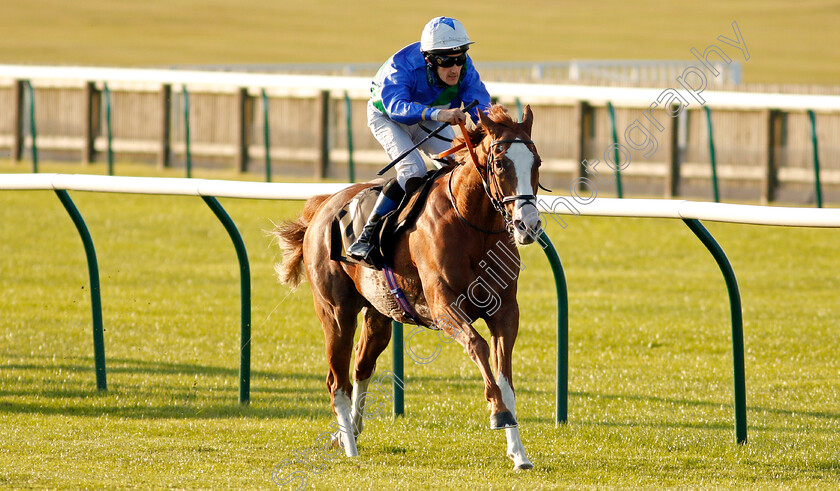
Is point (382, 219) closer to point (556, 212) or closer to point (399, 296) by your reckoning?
point (399, 296)

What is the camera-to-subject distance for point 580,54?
42.2 metres

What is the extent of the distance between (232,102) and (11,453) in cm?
1419

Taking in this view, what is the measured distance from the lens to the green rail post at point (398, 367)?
646 centimetres

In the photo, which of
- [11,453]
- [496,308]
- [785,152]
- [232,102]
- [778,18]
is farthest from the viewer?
[778,18]

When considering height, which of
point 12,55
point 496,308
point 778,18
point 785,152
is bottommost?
point 496,308

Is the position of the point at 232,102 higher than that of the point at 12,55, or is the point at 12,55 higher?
the point at 12,55

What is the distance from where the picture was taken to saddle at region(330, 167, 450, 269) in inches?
214

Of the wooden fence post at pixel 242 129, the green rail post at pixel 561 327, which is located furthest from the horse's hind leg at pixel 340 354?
the wooden fence post at pixel 242 129

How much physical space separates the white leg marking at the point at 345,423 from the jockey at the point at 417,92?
829 millimetres

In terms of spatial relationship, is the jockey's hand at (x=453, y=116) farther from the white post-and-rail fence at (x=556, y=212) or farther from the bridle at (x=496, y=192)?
the white post-and-rail fence at (x=556, y=212)

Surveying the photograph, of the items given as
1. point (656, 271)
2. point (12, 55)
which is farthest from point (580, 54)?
point (656, 271)

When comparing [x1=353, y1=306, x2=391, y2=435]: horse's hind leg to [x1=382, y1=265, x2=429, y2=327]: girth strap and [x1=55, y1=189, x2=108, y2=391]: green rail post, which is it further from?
[x1=55, y1=189, x2=108, y2=391]: green rail post

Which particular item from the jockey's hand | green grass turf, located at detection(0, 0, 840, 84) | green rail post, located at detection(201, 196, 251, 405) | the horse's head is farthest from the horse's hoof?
green grass turf, located at detection(0, 0, 840, 84)

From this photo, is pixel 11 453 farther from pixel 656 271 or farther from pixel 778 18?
pixel 778 18
